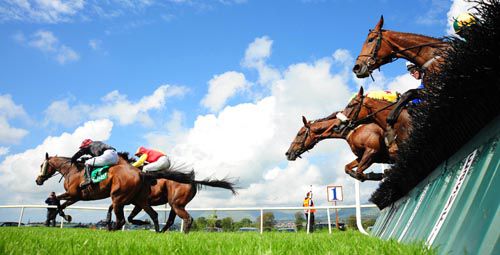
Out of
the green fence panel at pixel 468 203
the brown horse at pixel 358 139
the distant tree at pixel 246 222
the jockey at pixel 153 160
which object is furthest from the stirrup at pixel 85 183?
the green fence panel at pixel 468 203

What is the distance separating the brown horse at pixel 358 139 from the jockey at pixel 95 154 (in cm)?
422

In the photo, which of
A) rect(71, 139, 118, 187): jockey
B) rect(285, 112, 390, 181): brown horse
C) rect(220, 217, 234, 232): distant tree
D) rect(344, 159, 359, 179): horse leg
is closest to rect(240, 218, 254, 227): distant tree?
rect(220, 217, 234, 232): distant tree

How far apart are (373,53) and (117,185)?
17.7ft

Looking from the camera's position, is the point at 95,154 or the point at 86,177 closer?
the point at 86,177

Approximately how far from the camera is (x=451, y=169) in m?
2.32

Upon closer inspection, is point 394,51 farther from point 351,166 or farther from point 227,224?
point 227,224

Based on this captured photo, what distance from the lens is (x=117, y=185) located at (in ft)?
25.1

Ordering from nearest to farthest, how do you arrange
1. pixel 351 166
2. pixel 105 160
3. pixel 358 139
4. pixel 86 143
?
pixel 358 139
pixel 351 166
pixel 105 160
pixel 86 143

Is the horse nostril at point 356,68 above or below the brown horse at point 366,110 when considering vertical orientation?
above

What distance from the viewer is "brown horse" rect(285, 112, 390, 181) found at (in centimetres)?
665

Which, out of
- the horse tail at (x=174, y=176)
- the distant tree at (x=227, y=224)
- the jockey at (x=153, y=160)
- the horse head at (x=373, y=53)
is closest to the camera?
the horse head at (x=373, y=53)

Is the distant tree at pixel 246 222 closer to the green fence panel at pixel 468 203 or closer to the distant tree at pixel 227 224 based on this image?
the distant tree at pixel 227 224

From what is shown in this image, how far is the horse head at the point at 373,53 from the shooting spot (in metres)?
5.83

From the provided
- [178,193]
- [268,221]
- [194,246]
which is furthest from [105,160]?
[268,221]
